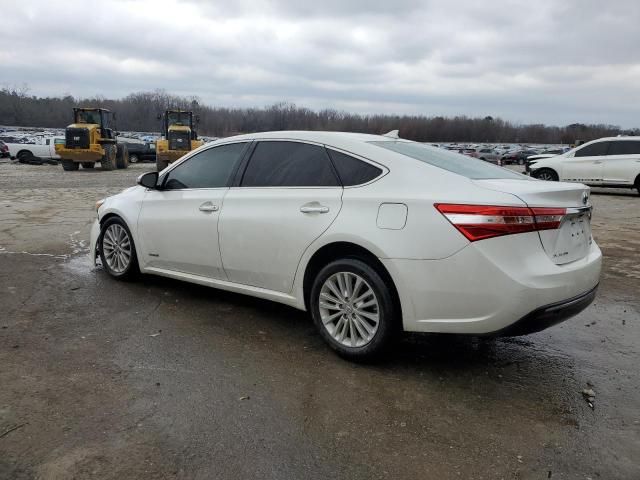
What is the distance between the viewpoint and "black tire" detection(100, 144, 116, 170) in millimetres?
27031

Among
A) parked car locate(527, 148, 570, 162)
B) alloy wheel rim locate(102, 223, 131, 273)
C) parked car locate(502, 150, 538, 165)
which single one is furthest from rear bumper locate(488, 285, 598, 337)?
parked car locate(502, 150, 538, 165)

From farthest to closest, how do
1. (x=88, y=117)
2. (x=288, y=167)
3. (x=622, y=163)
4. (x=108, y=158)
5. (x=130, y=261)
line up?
(x=88, y=117) → (x=108, y=158) → (x=622, y=163) → (x=130, y=261) → (x=288, y=167)

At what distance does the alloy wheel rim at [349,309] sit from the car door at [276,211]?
0.36 metres

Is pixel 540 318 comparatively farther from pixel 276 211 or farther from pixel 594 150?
pixel 594 150

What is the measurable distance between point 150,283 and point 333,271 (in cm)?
275

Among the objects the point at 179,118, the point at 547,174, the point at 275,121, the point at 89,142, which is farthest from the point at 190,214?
the point at 275,121

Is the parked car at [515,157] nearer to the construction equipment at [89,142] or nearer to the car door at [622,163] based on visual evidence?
the car door at [622,163]

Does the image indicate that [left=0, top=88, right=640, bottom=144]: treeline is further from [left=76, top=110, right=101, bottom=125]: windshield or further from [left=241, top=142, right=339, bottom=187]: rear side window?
[left=241, top=142, right=339, bottom=187]: rear side window

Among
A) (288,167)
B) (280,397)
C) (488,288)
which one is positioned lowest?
(280,397)

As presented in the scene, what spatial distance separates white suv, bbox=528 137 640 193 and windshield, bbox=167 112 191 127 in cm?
1921

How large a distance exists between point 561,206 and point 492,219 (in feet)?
1.85

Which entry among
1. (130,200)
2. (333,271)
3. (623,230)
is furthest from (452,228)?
(623,230)

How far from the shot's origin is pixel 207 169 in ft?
16.6

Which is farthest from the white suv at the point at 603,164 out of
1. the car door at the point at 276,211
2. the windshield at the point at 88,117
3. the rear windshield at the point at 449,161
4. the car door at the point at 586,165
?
the windshield at the point at 88,117
